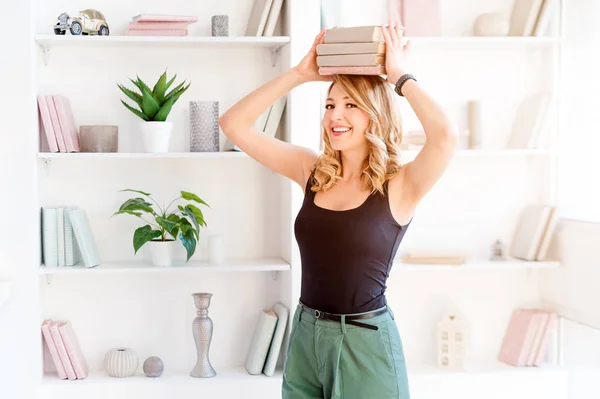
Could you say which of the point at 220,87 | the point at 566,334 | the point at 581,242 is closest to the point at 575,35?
the point at 581,242

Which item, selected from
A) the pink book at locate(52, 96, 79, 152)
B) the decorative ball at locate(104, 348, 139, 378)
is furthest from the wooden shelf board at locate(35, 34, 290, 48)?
the decorative ball at locate(104, 348, 139, 378)

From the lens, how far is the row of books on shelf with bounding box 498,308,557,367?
357 cm

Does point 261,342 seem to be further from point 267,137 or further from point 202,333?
point 267,137

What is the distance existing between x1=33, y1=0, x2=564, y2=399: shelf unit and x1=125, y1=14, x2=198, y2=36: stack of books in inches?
1.7

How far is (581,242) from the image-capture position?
337 cm

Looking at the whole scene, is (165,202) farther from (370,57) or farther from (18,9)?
(370,57)

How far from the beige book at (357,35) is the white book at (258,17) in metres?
0.98

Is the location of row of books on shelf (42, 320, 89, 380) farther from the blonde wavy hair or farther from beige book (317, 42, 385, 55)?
beige book (317, 42, 385, 55)

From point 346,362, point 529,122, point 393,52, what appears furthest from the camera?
point 529,122

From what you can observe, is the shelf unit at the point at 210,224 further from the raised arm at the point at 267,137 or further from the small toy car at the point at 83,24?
the raised arm at the point at 267,137

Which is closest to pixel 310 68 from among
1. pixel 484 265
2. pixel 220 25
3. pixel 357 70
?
pixel 357 70

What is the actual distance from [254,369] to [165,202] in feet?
2.51

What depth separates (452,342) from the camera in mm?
3514

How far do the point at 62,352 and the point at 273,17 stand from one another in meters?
1.53
